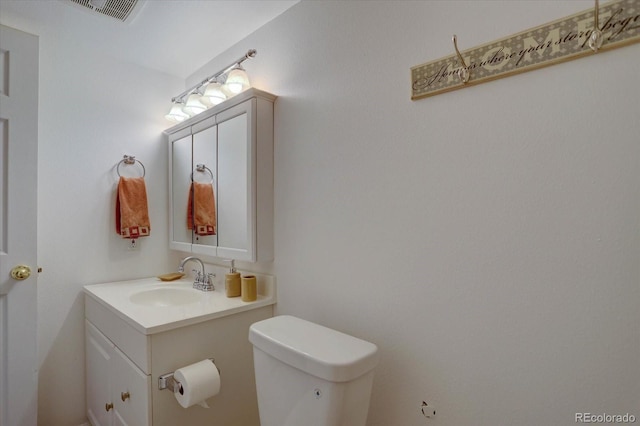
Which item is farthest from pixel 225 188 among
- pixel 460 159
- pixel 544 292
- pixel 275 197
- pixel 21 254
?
pixel 544 292

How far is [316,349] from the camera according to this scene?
3.11 ft

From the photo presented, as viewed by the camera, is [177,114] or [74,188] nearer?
[74,188]

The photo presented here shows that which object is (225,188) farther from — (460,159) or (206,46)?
(460,159)

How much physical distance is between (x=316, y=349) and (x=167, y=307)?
2.62 ft

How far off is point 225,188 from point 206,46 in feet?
2.74

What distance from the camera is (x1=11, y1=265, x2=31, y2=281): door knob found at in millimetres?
1385

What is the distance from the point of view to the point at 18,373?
1.42 meters

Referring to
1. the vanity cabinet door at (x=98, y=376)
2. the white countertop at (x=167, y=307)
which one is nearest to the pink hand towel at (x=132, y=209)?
the white countertop at (x=167, y=307)

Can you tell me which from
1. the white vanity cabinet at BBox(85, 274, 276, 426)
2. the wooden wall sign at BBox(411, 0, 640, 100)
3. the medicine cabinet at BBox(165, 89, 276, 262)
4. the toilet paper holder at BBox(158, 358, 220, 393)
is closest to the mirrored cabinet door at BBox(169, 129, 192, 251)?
the medicine cabinet at BBox(165, 89, 276, 262)

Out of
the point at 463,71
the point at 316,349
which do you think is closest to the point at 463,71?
the point at 463,71

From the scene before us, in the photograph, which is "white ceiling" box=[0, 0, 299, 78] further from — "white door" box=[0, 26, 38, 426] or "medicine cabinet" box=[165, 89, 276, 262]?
"medicine cabinet" box=[165, 89, 276, 262]

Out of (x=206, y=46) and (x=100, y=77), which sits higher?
(x=206, y=46)

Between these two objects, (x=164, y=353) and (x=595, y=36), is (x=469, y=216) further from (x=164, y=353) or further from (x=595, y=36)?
(x=164, y=353)

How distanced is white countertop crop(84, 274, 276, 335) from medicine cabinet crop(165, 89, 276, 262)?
0.20 m
